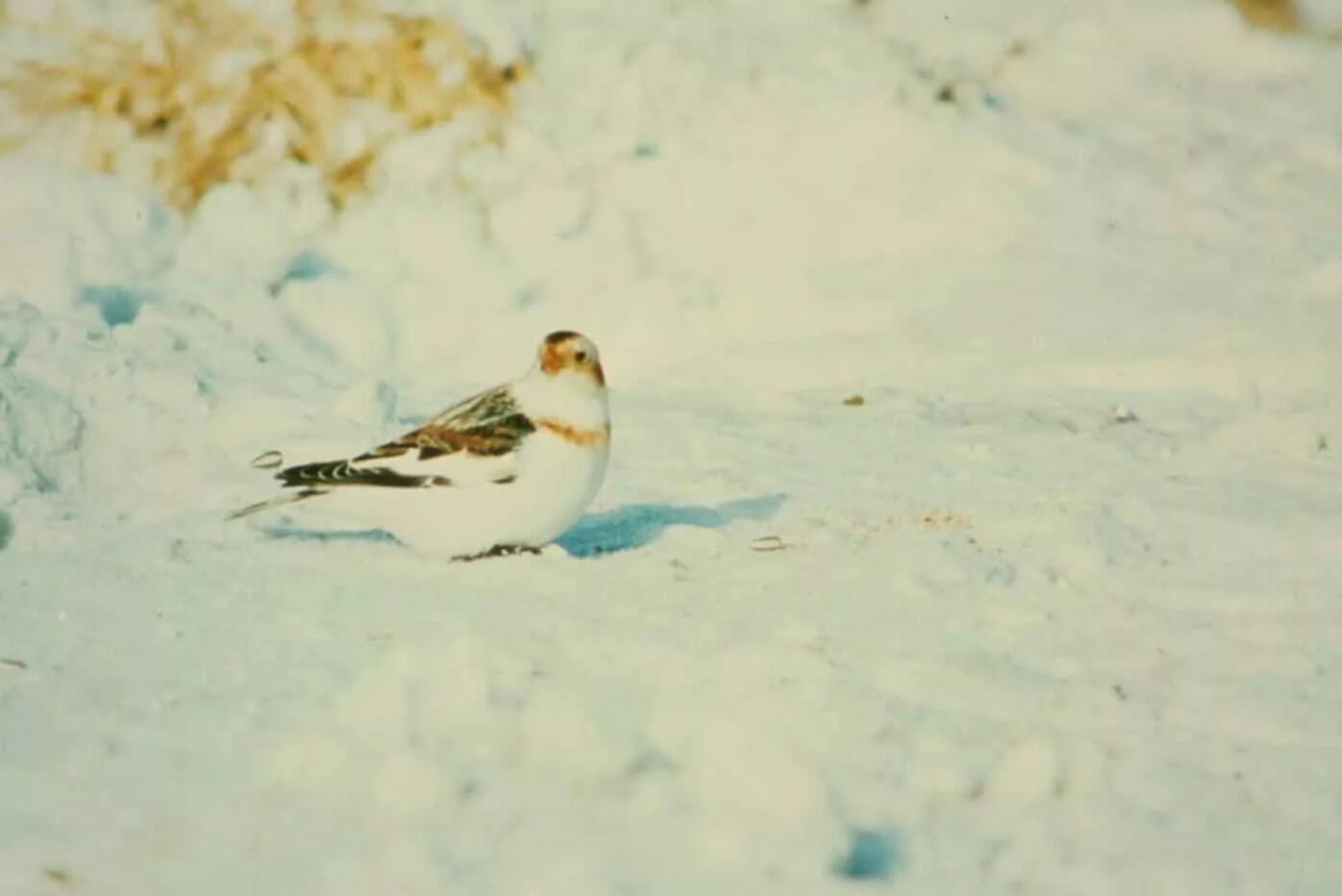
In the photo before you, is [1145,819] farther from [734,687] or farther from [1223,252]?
[1223,252]

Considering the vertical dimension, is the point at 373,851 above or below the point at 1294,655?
above

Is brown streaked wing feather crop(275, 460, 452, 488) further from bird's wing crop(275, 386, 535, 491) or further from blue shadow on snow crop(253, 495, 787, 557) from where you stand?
blue shadow on snow crop(253, 495, 787, 557)

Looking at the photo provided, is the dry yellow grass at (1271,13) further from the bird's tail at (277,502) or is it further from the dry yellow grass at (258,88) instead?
the bird's tail at (277,502)

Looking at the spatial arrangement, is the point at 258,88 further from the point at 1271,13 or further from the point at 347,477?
the point at 1271,13

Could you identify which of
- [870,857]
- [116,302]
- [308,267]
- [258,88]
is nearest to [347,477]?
[870,857]

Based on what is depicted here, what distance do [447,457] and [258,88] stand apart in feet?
11.8

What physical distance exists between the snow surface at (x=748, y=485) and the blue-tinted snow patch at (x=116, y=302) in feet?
0.07

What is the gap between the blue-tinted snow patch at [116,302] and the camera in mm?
7535

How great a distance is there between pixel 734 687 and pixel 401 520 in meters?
1.70

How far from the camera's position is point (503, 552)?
5562 millimetres

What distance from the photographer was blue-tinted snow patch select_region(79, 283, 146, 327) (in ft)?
24.7

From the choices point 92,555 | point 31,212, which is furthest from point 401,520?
point 31,212

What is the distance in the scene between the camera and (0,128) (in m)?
8.38

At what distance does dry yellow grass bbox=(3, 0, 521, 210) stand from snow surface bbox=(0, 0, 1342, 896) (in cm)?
19
